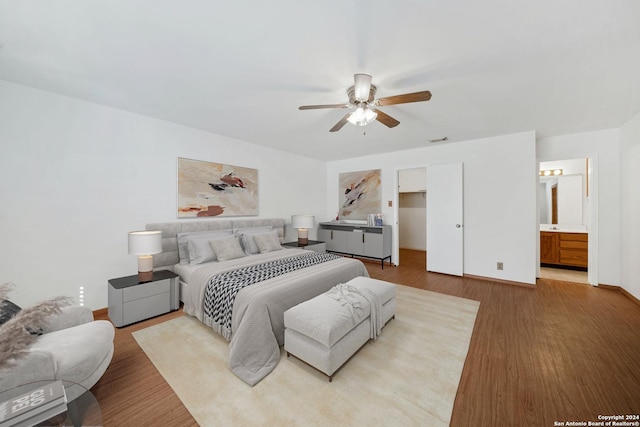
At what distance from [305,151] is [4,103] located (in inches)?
158

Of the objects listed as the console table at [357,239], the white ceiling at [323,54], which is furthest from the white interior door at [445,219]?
the white ceiling at [323,54]

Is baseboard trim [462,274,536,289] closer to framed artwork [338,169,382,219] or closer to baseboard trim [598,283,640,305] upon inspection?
baseboard trim [598,283,640,305]

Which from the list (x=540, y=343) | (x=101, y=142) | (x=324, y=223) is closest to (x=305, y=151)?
(x=324, y=223)

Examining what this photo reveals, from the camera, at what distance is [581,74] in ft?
7.04

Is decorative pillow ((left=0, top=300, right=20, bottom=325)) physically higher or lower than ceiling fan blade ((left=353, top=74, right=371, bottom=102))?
lower

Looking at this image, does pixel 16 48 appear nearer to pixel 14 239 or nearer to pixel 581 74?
pixel 14 239

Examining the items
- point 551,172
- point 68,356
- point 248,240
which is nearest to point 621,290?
point 551,172

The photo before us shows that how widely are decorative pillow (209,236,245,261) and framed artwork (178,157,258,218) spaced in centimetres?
69

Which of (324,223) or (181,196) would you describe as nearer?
(181,196)

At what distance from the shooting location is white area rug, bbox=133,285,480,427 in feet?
4.90

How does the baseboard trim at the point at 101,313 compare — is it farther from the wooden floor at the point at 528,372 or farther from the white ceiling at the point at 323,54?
the white ceiling at the point at 323,54

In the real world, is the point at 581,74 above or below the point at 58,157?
above

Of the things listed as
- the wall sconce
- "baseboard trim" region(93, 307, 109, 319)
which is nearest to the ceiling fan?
"baseboard trim" region(93, 307, 109, 319)

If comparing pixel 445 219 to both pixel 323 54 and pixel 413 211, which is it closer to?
pixel 413 211
